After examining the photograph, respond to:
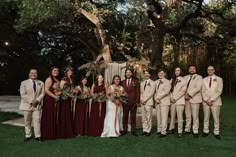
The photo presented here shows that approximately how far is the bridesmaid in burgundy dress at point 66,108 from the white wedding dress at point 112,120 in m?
0.86

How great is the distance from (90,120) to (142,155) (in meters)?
2.49

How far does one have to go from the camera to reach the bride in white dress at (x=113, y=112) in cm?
982

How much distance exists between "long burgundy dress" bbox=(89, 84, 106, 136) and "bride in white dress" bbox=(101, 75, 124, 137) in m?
0.11

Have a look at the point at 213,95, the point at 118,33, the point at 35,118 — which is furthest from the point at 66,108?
the point at 118,33

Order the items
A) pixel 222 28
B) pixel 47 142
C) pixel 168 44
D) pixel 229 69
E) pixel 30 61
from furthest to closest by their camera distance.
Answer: pixel 229 69 < pixel 30 61 < pixel 168 44 < pixel 222 28 < pixel 47 142

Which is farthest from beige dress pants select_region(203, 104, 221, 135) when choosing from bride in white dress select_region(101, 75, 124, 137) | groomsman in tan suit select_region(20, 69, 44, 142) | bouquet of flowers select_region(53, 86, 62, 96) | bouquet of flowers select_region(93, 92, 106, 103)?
groomsman in tan suit select_region(20, 69, 44, 142)

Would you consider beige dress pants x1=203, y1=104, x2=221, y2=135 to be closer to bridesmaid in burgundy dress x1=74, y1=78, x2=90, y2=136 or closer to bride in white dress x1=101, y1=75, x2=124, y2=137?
bride in white dress x1=101, y1=75, x2=124, y2=137

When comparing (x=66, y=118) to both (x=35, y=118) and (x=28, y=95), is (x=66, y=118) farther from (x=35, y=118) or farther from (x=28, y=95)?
(x=28, y=95)

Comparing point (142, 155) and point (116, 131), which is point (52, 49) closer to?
point (116, 131)

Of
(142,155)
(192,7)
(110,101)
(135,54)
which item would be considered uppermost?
(192,7)

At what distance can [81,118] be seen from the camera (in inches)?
393

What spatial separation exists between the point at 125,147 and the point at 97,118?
1.65 metres

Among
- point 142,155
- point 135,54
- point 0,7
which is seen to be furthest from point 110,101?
point 0,7

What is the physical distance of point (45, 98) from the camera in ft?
31.0
